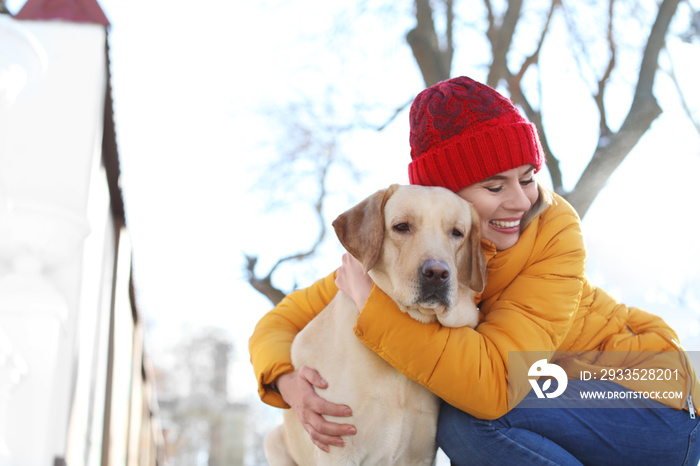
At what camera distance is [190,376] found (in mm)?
23062

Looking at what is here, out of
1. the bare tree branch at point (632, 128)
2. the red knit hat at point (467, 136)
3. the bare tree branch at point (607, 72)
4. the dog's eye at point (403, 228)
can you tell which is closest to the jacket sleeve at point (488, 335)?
the dog's eye at point (403, 228)

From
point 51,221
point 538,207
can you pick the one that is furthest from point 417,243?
point 51,221

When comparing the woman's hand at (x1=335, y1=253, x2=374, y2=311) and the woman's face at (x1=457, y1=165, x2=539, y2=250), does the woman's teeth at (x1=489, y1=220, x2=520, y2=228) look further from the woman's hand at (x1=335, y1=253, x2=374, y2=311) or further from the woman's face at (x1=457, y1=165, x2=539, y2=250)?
the woman's hand at (x1=335, y1=253, x2=374, y2=311)

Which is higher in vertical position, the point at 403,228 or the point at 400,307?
the point at 403,228

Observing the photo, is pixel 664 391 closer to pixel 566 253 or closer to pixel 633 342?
pixel 633 342

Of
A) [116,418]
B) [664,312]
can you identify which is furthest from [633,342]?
[116,418]

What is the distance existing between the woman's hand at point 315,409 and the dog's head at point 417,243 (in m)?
0.41

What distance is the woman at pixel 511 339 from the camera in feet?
6.54

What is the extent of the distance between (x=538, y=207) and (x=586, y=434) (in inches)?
32.1

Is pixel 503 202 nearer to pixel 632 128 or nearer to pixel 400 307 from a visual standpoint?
pixel 400 307

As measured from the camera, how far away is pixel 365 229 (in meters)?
2.17

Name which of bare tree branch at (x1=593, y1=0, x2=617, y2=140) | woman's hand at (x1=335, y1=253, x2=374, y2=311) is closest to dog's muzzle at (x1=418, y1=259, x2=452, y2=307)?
woman's hand at (x1=335, y1=253, x2=374, y2=311)

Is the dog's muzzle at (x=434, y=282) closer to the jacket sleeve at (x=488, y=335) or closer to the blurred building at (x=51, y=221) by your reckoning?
the jacket sleeve at (x=488, y=335)

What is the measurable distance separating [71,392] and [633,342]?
2.99m
